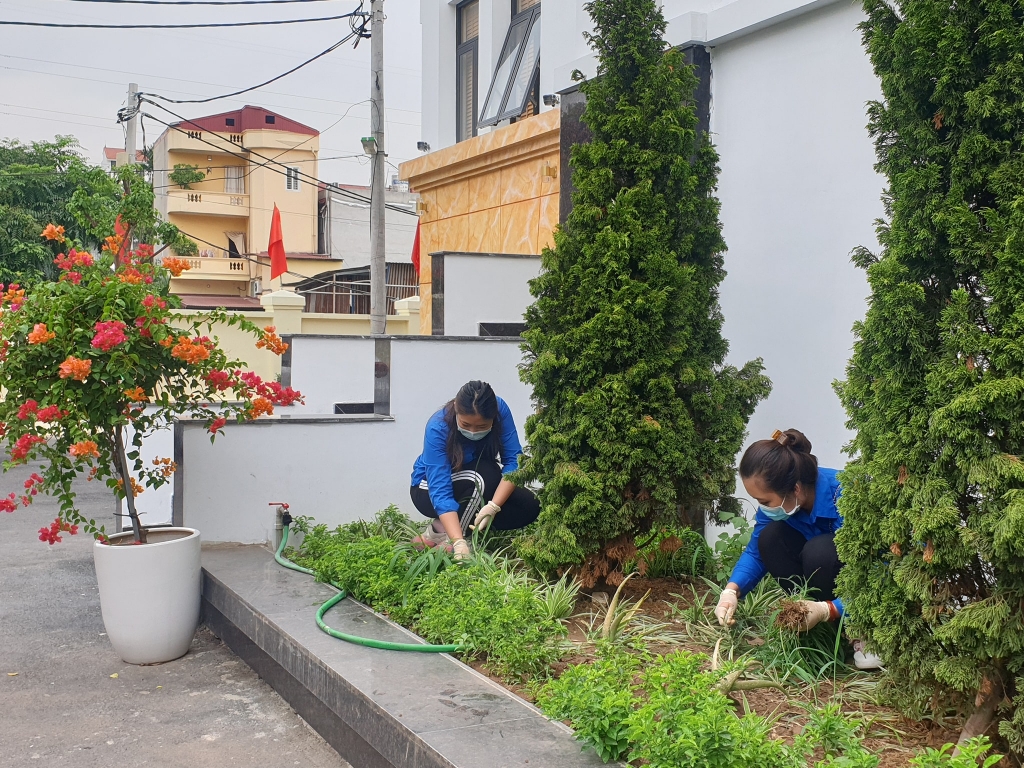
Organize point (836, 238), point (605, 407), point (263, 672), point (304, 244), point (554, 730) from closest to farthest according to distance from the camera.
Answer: point (554, 730) < point (605, 407) < point (263, 672) < point (836, 238) < point (304, 244)

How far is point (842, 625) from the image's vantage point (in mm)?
3498

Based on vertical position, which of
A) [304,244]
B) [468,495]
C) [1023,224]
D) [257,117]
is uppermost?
[257,117]

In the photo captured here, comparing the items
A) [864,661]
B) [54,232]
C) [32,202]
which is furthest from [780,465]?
[32,202]

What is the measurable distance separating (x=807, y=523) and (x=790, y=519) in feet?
0.24

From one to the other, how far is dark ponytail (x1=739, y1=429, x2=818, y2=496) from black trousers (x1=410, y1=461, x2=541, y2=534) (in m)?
1.77

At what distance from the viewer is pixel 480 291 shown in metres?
8.17

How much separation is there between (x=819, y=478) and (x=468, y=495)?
7.61 feet

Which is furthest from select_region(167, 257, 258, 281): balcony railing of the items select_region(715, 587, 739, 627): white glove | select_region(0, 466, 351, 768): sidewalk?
select_region(715, 587, 739, 627): white glove

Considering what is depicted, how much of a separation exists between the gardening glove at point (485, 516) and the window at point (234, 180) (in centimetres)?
4151

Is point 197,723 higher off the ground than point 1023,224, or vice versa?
point 1023,224

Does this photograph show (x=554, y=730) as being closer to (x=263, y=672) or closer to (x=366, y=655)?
(x=366, y=655)

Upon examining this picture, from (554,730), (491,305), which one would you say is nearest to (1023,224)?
(554,730)

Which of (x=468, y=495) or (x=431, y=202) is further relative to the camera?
(x=431, y=202)

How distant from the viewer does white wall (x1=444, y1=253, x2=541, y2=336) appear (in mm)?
8047
